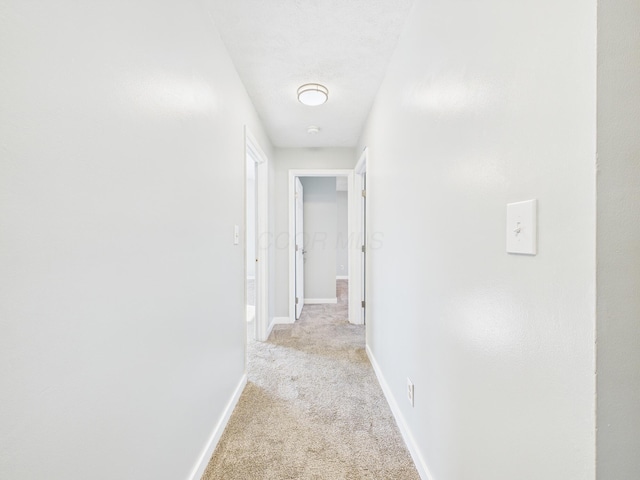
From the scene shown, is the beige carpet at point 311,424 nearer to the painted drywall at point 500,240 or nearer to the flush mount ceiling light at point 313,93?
the painted drywall at point 500,240

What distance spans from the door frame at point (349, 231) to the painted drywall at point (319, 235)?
1.26m

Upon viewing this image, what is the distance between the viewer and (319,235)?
17.0 feet

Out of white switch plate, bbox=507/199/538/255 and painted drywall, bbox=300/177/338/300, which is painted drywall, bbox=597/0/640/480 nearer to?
white switch plate, bbox=507/199/538/255

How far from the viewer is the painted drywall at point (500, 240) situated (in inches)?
22.4

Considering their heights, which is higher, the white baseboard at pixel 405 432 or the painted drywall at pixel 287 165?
the painted drywall at pixel 287 165

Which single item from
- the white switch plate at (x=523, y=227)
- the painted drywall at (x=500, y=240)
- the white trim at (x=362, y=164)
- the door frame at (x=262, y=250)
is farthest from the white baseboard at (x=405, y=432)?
the white trim at (x=362, y=164)

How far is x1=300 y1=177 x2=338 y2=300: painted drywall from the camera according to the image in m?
5.13

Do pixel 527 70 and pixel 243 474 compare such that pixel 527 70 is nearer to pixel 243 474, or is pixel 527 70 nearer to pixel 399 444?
pixel 399 444

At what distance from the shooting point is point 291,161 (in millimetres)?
3836

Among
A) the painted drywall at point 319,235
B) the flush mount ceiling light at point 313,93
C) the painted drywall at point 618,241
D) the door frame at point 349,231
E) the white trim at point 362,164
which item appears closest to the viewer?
the painted drywall at point 618,241

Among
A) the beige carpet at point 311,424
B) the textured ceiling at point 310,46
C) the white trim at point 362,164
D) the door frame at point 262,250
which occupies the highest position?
the textured ceiling at point 310,46

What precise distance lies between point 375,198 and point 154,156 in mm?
1825

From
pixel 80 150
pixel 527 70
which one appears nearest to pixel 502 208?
pixel 527 70

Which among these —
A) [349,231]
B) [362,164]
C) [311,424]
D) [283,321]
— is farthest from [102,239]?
[283,321]
